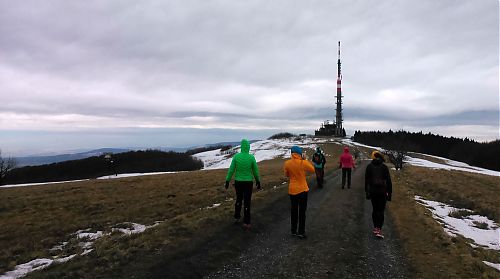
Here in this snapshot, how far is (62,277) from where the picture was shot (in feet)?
23.6

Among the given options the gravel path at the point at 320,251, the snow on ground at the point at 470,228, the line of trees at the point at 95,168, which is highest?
the gravel path at the point at 320,251

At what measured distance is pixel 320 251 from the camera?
29.8 feet

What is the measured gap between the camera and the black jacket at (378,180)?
10578 mm

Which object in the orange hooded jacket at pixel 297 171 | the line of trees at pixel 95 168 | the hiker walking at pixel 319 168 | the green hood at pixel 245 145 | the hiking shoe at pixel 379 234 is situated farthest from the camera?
the line of trees at pixel 95 168

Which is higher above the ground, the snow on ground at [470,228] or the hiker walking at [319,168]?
the hiker walking at [319,168]

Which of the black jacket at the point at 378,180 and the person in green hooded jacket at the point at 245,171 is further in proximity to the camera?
the person in green hooded jacket at the point at 245,171

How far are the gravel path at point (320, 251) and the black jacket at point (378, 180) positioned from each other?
1.40m

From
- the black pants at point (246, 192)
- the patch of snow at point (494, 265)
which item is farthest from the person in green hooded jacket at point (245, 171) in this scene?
the patch of snow at point (494, 265)

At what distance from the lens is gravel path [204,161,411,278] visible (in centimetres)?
765

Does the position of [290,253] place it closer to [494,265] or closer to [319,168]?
[494,265]

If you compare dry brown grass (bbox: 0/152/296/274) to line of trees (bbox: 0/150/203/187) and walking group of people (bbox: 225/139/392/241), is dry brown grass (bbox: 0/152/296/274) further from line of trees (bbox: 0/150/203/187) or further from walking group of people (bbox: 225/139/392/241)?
line of trees (bbox: 0/150/203/187)

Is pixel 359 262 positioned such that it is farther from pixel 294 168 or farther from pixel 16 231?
pixel 16 231

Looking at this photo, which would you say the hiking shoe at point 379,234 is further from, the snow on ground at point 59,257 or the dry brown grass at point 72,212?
the dry brown grass at point 72,212

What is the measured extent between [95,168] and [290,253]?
13619 centimetres
